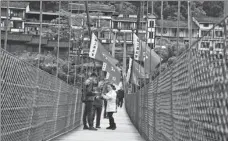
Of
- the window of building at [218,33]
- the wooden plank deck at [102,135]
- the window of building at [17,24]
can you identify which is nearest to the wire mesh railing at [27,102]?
the wooden plank deck at [102,135]

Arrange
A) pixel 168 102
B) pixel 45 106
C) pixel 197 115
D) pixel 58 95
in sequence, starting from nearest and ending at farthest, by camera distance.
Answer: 1. pixel 197 115
2. pixel 168 102
3. pixel 45 106
4. pixel 58 95

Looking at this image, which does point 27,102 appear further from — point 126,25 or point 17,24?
point 126,25

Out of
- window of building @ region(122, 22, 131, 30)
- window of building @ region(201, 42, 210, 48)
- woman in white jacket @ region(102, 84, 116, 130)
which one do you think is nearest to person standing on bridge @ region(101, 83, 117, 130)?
woman in white jacket @ region(102, 84, 116, 130)

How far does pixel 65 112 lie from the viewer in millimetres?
12500

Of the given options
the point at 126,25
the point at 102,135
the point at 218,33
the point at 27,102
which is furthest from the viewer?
the point at 126,25

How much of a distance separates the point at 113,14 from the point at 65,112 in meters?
90.7

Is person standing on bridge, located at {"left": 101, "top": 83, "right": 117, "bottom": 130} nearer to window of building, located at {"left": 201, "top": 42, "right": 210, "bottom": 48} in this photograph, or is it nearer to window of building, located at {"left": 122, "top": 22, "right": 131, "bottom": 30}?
window of building, located at {"left": 201, "top": 42, "right": 210, "bottom": 48}

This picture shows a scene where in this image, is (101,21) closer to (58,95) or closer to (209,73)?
(58,95)

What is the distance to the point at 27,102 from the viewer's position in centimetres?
679

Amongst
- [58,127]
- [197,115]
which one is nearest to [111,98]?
[58,127]

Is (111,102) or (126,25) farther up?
(126,25)

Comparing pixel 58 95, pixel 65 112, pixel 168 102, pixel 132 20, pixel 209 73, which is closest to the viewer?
pixel 209 73

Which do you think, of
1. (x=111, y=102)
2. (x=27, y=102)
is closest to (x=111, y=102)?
(x=111, y=102)

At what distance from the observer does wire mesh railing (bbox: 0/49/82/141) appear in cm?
547
